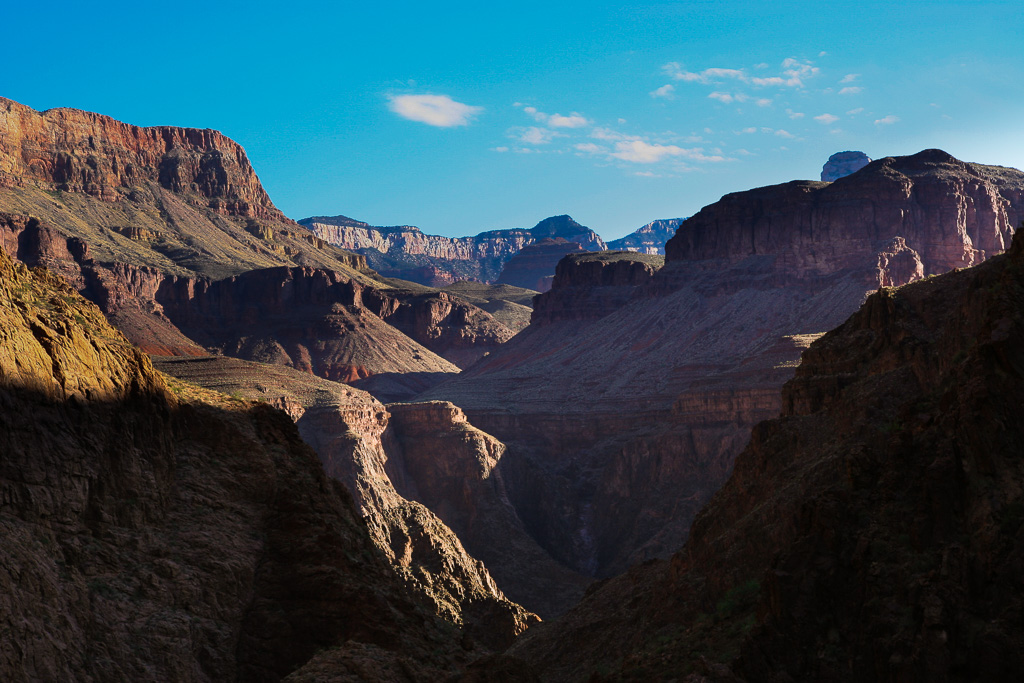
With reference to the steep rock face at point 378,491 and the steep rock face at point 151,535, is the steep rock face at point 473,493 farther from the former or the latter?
the steep rock face at point 151,535

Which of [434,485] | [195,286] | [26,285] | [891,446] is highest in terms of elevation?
[195,286]

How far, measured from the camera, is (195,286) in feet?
620

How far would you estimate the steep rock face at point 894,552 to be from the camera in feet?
78.7

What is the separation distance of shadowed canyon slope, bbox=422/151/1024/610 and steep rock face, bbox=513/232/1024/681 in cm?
5990

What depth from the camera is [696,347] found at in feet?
512

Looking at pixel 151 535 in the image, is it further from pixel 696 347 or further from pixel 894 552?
pixel 696 347

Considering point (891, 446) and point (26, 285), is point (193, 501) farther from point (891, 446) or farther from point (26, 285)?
point (891, 446)

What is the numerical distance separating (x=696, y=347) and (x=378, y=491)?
2752 inches

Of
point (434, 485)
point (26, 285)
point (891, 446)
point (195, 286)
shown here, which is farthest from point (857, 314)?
point (195, 286)

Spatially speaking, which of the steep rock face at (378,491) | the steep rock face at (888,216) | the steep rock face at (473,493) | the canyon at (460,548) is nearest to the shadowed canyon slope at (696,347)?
the steep rock face at (888,216)

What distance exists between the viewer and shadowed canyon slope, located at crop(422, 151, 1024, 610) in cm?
11394

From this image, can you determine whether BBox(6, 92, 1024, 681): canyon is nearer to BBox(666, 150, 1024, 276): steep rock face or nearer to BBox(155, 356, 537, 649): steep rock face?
BBox(155, 356, 537, 649): steep rock face

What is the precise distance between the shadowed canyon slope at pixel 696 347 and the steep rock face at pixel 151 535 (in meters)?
66.3

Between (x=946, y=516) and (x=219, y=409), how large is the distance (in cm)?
2144
